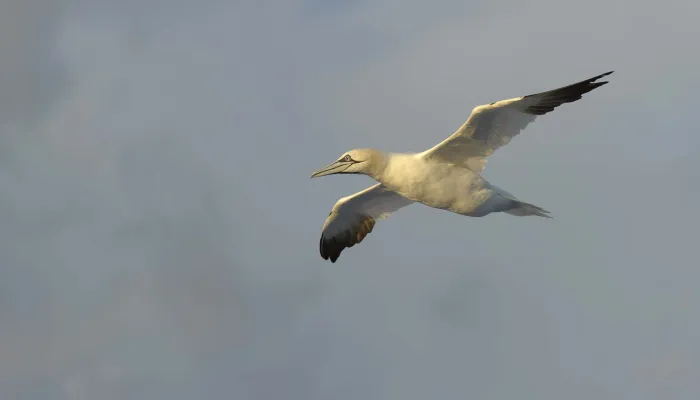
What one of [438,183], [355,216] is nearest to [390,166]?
[438,183]

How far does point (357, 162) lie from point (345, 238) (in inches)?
206

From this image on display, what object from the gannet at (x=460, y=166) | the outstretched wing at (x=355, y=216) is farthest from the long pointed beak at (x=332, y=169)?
the outstretched wing at (x=355, y=216)

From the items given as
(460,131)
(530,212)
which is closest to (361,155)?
(460,131)

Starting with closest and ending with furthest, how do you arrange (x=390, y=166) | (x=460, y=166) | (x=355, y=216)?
(x=390, y=166) → (x=460, y=166) → (x=355, y=216)

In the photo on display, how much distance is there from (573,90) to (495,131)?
7.18 ft

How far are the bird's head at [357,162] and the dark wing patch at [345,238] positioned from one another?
4.20 metres

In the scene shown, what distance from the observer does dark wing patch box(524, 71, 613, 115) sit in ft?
Answer: 73.5

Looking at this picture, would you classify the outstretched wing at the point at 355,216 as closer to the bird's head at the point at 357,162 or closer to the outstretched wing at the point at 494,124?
the bird's head at the point at 357,162

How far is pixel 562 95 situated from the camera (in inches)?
891

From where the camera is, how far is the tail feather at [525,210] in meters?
25.1

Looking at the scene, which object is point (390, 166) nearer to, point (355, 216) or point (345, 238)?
point (355, 216)

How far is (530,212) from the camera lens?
25359mm

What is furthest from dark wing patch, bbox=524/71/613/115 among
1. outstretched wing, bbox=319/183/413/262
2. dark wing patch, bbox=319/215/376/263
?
dark wing patch, bbox=319/215/376/263

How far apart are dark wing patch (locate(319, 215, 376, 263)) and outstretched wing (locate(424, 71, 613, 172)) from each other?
5.23 meters
